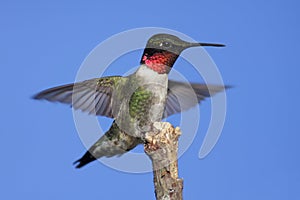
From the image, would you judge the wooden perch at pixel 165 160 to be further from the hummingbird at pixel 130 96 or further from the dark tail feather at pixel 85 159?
the dark tail feather at pixel 85 159

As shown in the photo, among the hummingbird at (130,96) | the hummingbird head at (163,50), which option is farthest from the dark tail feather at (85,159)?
the hummingbird head at (163,50)

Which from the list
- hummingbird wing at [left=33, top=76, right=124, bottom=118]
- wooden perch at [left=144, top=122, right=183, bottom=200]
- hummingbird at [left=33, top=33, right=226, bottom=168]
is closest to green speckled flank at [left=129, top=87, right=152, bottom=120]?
hummingbird at [left=33, top=33, right=226, bottom=168]

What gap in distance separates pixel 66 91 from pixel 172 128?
54cm

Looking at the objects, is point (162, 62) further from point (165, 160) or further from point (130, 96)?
point (165, 160)

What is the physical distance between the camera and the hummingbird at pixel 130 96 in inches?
58.6

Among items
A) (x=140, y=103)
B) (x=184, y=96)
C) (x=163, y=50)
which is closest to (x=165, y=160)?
(x=140, y=103)

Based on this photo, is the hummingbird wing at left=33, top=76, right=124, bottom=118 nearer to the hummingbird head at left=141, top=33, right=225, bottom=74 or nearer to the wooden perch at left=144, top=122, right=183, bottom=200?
the hummingbird head at left=141, top=33, right=225, bottom=74

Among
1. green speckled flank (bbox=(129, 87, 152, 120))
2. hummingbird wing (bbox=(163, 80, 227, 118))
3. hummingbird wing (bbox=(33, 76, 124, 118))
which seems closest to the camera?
green speckled flank (bbox=(129, 87, 152, 120))

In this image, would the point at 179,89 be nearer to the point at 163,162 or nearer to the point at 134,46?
the point at 134,46

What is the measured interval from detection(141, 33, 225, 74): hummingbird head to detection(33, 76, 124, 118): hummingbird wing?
0.14 m

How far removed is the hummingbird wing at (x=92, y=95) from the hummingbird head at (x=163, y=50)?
0.14 m

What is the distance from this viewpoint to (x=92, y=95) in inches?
66.1

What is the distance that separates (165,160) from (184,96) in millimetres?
776

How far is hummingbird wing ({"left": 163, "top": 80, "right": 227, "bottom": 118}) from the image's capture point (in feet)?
5.98
